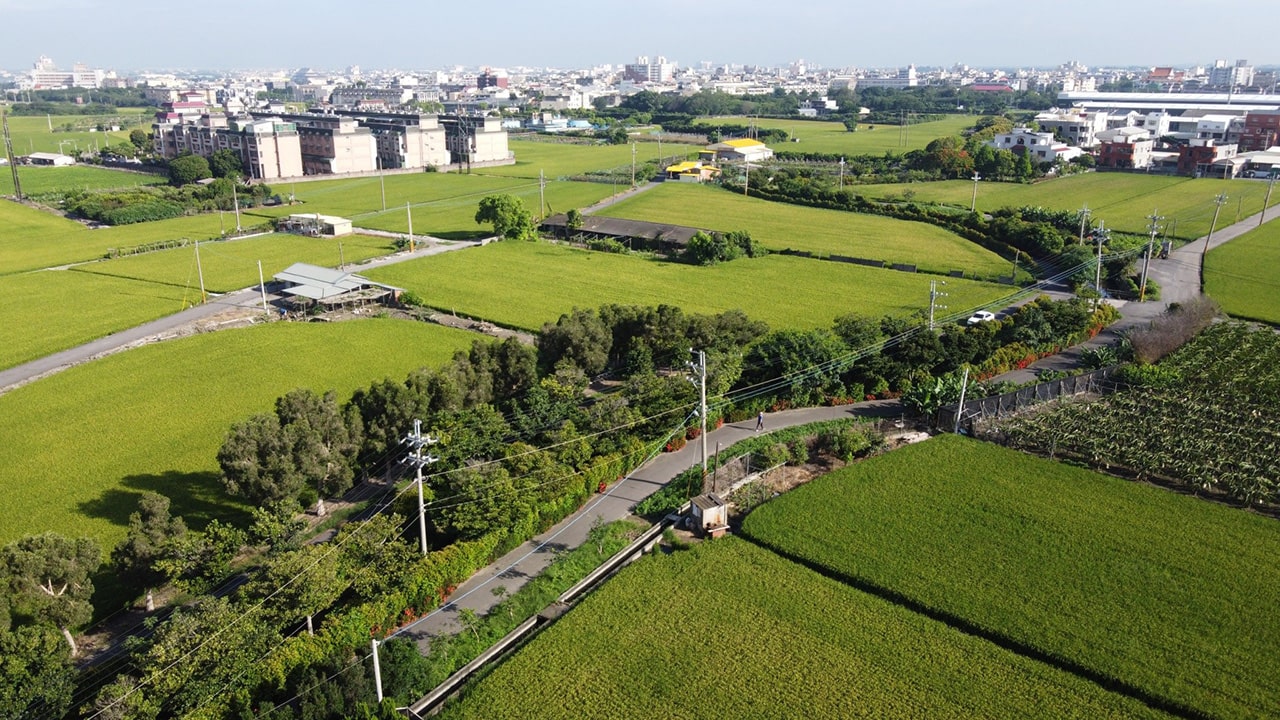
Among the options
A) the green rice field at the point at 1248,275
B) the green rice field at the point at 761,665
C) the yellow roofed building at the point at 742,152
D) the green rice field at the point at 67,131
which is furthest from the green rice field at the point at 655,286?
the green rice field at the point at 67,131

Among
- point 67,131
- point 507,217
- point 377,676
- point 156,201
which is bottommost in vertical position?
point 377,676

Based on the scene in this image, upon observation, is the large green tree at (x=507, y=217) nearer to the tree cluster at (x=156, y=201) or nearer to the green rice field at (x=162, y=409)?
the green rice field at (x=162, y=409)

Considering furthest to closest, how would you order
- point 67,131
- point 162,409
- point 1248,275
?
Result: point 67,131 < point 1248,275 < point 162,409

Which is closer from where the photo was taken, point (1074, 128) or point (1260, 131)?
point (1260, 131)

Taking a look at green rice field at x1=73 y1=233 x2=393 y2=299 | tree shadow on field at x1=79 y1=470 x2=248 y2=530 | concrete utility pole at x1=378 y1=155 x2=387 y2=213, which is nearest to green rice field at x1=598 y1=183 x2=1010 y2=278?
concrete utility pole at x1=378 y1=155 x2=387 y2=213

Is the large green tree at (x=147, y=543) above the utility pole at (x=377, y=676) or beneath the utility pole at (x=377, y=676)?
above

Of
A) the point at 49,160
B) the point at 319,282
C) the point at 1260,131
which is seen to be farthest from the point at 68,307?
the point at 1260,131

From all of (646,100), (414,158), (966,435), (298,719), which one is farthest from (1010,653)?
(646,100)

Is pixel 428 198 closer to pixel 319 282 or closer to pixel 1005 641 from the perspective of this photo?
pixel 319 282
